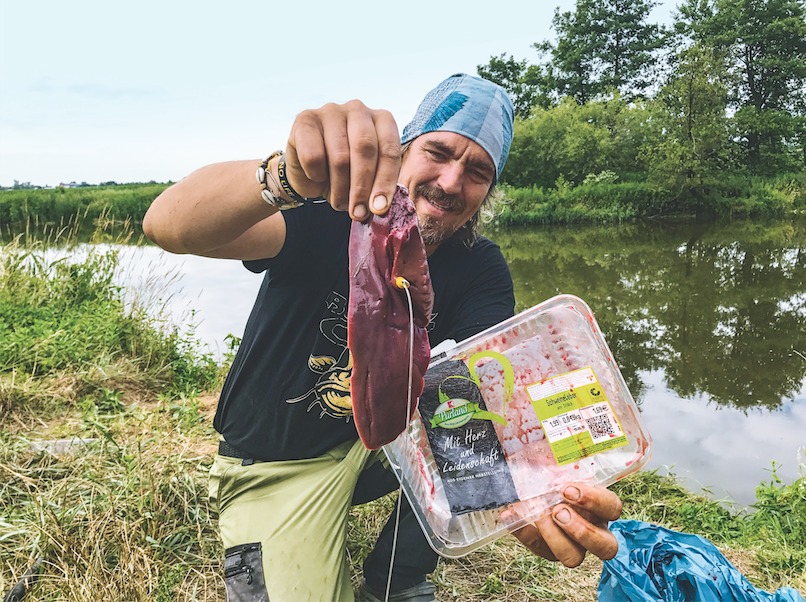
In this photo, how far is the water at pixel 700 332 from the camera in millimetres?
4648

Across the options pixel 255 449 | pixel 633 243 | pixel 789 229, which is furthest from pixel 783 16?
pixel 255 449

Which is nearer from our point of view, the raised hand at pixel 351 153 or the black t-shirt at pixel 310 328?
the raised hand at pixel 351 153

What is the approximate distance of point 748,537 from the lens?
314 centimetres

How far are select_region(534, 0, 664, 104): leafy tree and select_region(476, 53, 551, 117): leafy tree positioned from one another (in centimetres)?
283

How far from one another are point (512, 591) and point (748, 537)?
1592mm

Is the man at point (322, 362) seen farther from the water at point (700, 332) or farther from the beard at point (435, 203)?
the water at point (700, 332)

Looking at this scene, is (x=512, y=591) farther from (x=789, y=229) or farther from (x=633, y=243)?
(x=789, y=229)

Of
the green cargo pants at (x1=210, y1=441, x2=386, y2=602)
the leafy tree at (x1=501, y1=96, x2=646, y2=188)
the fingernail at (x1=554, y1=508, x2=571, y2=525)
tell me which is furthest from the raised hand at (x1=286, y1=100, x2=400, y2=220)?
the leafy tree at (x1=501, y1=96, x2=646, y2=188)

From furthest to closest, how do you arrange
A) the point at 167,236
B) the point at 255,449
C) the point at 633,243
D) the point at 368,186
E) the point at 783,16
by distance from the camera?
the point at 783,16
the point at 633,243
the point at 255,449
the point at 167,236
the point at 368,186

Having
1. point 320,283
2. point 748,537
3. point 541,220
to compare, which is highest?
point 320,283

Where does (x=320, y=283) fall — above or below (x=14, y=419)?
above

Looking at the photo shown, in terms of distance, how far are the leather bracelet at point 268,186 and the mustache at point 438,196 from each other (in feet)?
2.71

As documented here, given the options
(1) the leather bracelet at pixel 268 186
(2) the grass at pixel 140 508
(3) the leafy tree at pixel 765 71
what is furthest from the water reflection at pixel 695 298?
(3) the leafy tree at pixel 765 71

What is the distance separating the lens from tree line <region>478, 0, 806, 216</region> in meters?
21.3
